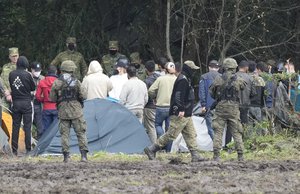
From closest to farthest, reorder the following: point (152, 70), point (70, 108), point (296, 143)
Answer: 1. point (70, 108)
2. point (296, 143)
3. point (152, 70)

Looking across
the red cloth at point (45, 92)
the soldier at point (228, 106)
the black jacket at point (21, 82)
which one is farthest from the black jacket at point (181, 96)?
the red cloth at point (45, 92)

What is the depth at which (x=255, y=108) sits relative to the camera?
22.1m

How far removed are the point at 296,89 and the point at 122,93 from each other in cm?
372

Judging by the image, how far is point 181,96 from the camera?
18641mm

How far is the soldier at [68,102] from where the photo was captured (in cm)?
1862

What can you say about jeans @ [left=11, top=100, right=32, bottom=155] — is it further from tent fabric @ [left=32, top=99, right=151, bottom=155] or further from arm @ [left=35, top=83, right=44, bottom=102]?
arm @ [left=35, top=83, right=44, bottom=102]

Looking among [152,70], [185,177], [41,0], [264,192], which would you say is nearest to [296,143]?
[152,70]

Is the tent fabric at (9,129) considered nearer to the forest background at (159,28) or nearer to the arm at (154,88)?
the arm at (154,88)

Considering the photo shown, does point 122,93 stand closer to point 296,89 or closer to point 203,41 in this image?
point 296,89

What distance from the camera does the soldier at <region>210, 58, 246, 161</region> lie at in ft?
61.8

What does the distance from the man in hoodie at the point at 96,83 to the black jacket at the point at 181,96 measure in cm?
334

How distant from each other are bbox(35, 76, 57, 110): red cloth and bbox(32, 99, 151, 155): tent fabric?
62cm

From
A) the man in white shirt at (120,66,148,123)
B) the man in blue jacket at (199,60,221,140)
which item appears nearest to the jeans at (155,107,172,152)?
the man in white shirt at (120,66,148,123)

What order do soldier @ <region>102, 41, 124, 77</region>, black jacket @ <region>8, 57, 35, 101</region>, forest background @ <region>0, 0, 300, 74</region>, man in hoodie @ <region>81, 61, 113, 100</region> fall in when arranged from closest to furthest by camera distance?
black jacket @ <region>8, 57, 35, 101</region> < man in hoodie @ <region>81, 61, 113, 100</region> < soldier @ <region>102, 41, 124, 77</region> < forest background @ <region>0, 0, 300, 74</region>
